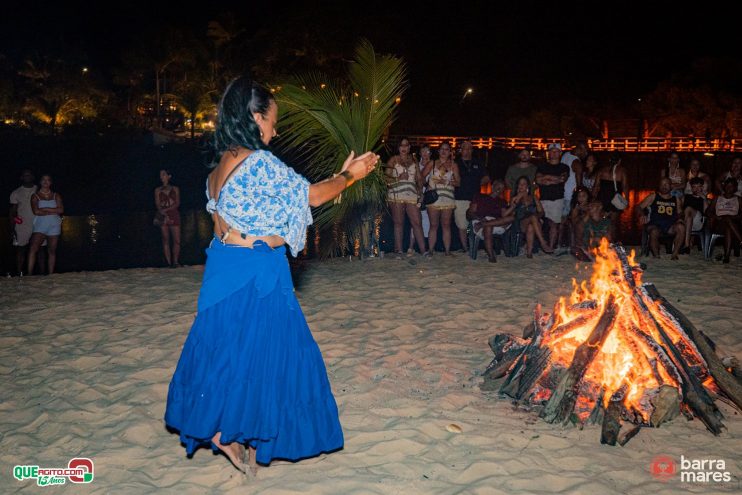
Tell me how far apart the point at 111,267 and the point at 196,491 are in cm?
755

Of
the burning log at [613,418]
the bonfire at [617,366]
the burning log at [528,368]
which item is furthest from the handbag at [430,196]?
the burning log at [613,418]

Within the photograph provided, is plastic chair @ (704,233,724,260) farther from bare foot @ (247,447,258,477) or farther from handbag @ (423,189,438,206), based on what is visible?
bare foot @ (247,447,258,477)

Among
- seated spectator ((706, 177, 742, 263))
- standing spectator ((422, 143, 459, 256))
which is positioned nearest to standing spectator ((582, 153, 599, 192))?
seated spectator ((706, 177, 742, 263))

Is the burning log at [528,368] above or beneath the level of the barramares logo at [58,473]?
above

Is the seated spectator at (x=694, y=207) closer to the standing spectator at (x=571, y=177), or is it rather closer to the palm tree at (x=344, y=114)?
the standing spectator at (x=571, y=177)

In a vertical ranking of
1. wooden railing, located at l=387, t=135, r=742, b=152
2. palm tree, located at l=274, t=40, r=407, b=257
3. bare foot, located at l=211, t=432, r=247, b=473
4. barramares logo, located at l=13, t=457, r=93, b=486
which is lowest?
barramares logo, located at l=13, t=457, r=93, b=486

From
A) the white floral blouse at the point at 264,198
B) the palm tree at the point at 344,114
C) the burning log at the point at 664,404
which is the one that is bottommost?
the burning log at the point at 664,404

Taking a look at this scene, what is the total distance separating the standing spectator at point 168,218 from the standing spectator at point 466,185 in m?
4.47

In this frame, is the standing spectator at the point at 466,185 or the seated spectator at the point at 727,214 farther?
the standing spectator at the point at 466,185

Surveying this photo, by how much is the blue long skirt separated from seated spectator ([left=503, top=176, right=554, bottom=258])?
7155mm

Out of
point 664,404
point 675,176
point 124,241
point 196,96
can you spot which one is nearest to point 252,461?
point 664,404

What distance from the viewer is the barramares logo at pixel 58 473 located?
371 centimetres

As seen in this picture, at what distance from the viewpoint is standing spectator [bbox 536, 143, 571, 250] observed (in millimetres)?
10625

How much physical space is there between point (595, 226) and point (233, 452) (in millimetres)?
7655
